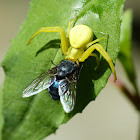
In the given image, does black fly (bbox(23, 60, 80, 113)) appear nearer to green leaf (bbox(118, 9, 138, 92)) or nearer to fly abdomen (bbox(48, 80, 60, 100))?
fly abdomen (bbox(48, 80, 60, 100))

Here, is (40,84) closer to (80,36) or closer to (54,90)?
(54,90)

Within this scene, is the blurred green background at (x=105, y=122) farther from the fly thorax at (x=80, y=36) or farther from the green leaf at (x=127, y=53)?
the fly thorax at (x=80, y=36)

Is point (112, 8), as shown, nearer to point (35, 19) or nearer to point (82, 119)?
point (35, 19)

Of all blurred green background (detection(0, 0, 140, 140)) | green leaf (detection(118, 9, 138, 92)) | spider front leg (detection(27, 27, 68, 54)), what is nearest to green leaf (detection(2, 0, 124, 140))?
spider front leg (detection(27, 27, 68, 54))

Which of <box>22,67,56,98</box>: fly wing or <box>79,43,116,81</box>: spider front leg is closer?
<box>79,43,116,81</box>: spider front leg

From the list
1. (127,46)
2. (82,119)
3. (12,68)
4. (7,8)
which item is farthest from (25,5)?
(12,68)

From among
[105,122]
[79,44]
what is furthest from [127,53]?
[105,122]
